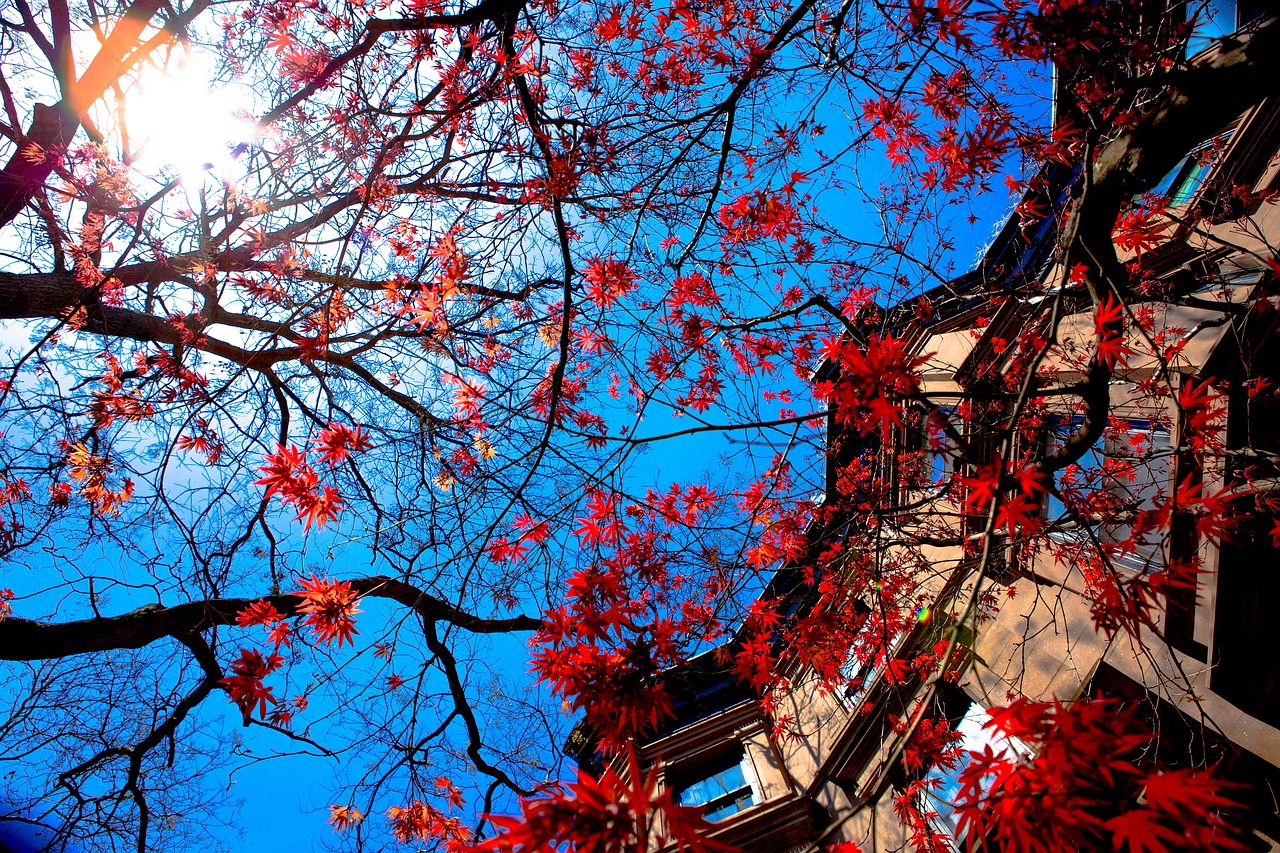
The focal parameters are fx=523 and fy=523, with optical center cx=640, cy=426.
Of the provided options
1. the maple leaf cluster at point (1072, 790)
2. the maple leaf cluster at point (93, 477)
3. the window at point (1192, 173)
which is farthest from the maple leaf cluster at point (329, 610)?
the window at point (1192, 173)

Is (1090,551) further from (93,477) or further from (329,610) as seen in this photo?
(93,477)

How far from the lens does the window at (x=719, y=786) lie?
9180 mm

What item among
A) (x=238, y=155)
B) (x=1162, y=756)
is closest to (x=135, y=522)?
(x=238, y=155)

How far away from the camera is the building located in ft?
14.1

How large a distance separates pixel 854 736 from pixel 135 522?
10.1 m

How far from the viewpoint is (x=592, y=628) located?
3232mm

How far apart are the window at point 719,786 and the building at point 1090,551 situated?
0.05 m

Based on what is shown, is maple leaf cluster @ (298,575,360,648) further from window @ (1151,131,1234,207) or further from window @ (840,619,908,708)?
window @ (1151,131,1234,207)

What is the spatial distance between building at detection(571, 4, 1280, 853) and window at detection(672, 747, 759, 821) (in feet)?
0.16

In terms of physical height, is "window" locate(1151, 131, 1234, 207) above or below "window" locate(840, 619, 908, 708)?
above

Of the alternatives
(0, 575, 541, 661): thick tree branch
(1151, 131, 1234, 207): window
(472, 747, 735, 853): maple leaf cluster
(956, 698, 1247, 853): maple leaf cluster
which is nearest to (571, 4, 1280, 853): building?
(1151, 131, 1234, 207): window

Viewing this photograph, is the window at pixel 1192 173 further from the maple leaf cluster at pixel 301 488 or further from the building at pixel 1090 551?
the maple leaf cluster at pixel 301 488

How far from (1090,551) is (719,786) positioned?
731cm

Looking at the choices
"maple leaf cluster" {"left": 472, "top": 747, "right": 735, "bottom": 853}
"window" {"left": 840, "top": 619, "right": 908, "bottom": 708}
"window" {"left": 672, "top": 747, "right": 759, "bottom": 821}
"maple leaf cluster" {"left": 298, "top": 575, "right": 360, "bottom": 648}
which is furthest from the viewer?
"window" {"left": 672, "top": 747, "right": 759, "bottom": 821}
